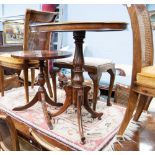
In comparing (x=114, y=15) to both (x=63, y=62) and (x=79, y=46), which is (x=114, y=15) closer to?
(x=63, y=62)

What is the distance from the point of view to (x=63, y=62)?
220cm

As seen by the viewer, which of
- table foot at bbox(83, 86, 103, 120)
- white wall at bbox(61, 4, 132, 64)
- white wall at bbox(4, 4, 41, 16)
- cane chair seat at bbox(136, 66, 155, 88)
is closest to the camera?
cane chair seat at bbox(136, 66, 155, 88)

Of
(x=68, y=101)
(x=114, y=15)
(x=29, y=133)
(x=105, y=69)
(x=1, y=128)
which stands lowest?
(x=29, y=133)

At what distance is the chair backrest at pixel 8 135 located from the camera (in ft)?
4.65

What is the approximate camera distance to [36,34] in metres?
2.29

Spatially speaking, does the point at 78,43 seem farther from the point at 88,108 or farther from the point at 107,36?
the point at 107,36

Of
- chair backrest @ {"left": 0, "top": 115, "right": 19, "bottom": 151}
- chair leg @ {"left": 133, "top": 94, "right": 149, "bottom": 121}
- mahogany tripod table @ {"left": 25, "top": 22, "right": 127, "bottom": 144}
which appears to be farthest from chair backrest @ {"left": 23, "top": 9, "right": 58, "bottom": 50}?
chair leg @ {"left": 133, "top": 94, "right": 149, "bottom": 121}

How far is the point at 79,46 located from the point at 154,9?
2238 millimetres

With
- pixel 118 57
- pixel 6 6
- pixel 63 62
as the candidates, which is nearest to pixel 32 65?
pixel 63 62

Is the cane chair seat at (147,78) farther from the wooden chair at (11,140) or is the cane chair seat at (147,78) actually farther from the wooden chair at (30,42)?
the wooden chair at (30,42)

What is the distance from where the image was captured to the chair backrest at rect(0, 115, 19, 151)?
4.65 feet

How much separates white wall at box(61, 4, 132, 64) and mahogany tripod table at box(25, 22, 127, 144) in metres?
2.21

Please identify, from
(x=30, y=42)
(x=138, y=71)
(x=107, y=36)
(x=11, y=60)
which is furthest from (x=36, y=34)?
(x=107, y=36)

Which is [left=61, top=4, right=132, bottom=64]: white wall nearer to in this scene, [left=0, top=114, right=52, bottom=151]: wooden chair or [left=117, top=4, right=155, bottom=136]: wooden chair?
[left=117, top=4, right=155, bottom=136]: wooden chair
